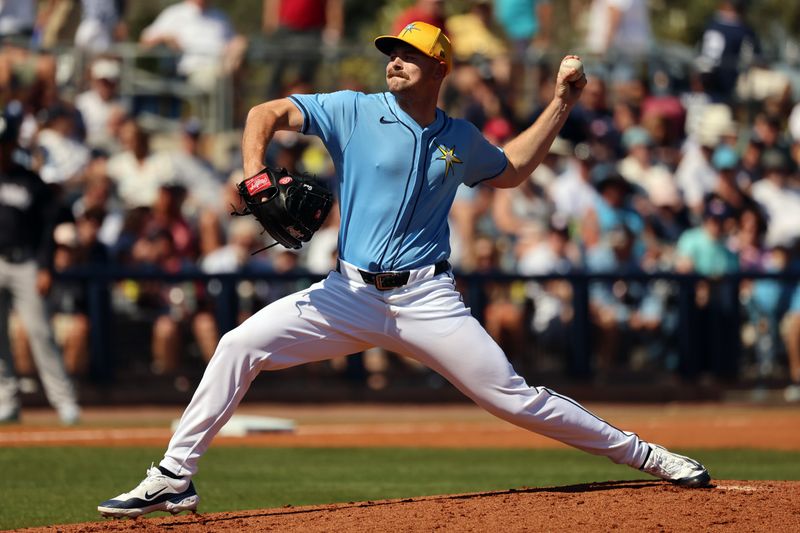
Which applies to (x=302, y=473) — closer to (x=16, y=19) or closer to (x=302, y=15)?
(x=302, y=15)

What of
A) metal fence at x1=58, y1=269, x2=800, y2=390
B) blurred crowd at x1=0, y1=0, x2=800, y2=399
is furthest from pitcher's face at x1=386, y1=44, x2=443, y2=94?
blurred crowd at x1=0, y1=0, x2=800, y2=399

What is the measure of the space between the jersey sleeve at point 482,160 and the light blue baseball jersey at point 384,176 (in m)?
0.18

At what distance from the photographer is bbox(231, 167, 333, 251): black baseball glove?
5.70 meters

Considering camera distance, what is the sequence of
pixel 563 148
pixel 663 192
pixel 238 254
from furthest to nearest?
pixel 563 148 → pixel 663 192 → pixel 238 254

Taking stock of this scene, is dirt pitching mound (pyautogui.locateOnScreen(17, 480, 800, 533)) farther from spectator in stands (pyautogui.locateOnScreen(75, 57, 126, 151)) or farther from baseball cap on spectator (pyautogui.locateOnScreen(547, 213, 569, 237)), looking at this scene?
spectator in stands (pyautogui.locateOnScreen(75, 57, 126, 151))

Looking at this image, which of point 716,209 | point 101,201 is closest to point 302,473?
point 101,201

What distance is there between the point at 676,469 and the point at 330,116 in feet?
7.45

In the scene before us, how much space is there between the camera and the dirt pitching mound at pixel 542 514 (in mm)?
5766

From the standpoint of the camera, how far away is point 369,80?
17578mm

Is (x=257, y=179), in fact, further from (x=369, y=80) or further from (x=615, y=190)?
(x=369, y=80)

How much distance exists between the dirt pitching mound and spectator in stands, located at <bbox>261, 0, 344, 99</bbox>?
384 inches

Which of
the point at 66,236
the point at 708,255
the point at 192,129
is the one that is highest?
the point at 192,129

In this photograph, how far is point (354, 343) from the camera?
6.15 metres

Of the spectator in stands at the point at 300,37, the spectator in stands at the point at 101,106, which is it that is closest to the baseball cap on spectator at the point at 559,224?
the spectator in stands at the point at 300,37
